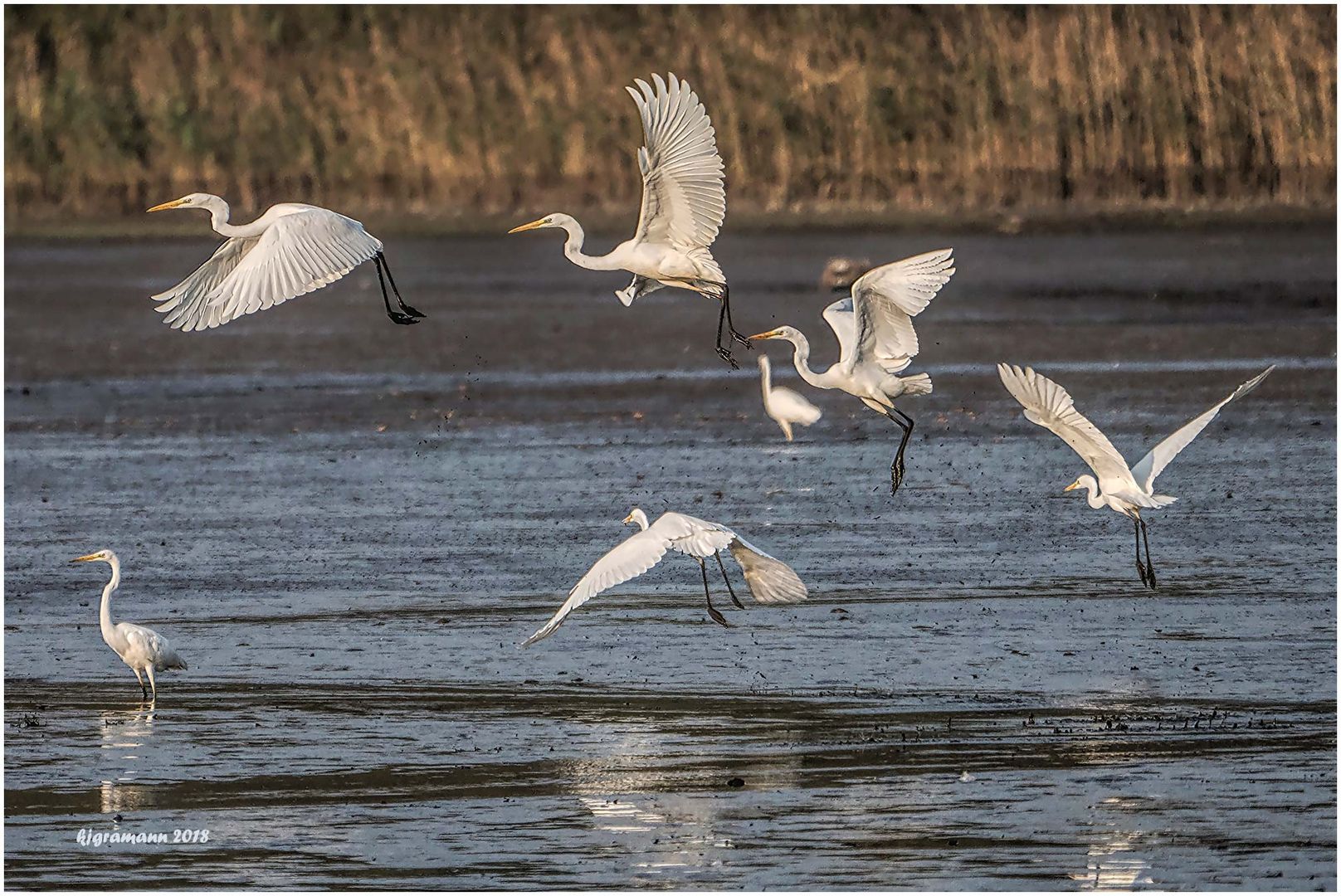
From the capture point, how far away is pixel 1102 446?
34.6 feet

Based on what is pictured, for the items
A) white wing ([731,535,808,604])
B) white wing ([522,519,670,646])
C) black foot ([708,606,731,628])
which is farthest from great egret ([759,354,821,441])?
white wing ([522,519,670,646])

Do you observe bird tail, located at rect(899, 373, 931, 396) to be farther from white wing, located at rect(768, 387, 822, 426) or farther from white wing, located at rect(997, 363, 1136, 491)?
white wing, located at rect(768, 387, 822, 426)

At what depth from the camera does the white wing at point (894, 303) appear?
10469 millimetres

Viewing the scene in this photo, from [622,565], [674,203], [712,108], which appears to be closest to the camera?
[622,565]

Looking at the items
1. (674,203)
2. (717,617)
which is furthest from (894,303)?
(717,617)

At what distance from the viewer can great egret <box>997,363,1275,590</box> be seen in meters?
10.1

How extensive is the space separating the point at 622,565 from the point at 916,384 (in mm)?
2545

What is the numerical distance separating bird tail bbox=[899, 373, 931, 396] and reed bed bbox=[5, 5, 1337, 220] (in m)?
17.2

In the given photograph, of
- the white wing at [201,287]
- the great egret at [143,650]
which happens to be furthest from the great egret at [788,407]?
the great egret at [143,650]

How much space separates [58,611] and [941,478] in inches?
219

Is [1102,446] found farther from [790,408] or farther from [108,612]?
[108,612]

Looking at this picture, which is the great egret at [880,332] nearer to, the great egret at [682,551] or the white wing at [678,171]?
the white wing at [678,171]

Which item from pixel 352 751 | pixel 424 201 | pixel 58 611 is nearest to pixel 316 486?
pixel 58 611

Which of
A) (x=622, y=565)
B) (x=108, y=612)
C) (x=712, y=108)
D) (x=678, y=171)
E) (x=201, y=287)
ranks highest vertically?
(x=712, y=108)
